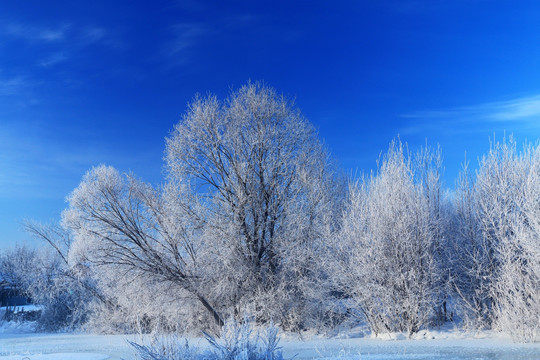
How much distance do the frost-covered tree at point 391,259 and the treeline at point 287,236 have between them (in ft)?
0.18

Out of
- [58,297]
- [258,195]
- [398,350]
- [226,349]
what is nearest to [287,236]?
[258,195]

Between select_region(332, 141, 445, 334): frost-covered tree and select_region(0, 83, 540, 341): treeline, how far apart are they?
54 millimetres

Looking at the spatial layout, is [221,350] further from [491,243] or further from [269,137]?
[491,243]

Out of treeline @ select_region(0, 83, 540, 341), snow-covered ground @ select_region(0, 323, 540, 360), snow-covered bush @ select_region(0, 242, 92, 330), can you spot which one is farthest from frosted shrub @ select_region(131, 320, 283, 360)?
snow-covered bush @ select_region(0, 242, 92, 330)

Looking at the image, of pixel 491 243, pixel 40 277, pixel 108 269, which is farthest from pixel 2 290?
pixel 491 243

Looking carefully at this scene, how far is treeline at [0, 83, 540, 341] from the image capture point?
18.0 m

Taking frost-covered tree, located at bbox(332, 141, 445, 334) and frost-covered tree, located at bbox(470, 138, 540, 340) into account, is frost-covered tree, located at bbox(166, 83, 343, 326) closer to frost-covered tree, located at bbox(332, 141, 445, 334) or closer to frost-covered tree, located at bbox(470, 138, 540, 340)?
frost-covered tree, located at bbox(332, 141, 445, 334)

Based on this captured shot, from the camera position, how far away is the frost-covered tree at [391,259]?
17.5m

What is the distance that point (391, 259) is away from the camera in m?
17.8

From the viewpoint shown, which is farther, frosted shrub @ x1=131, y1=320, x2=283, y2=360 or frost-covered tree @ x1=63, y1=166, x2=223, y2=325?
frost-covered tree @ x1=63, y1=166, x2=223, y2=325

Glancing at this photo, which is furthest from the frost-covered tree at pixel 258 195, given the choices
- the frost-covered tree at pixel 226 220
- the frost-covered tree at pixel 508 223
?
the frost-covered tree at pixel 508 223

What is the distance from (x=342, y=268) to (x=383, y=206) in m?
2.95

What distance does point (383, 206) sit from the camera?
1825cm

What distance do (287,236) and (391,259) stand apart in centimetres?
433
